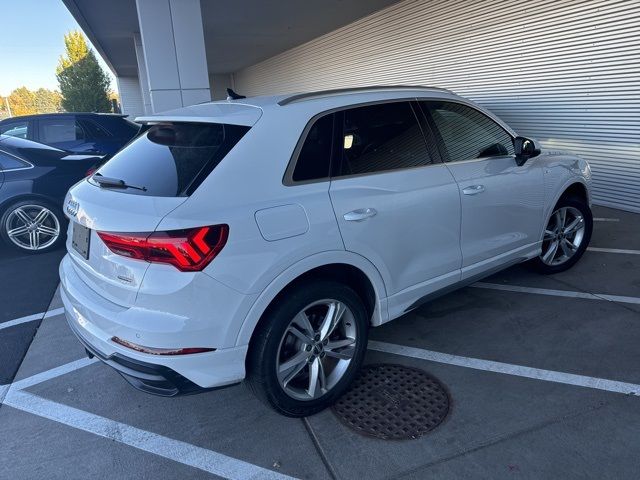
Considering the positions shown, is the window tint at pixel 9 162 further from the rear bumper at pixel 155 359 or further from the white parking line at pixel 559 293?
the white parking line at pixel 559 293

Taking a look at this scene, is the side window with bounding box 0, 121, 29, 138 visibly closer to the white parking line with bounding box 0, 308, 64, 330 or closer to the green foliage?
the white parking line with bounding box 0, 308, 64, 330

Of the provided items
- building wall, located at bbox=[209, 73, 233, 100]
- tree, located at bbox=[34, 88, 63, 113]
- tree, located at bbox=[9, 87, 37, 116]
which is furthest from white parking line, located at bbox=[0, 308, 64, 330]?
tree, located at bbox=[34, 88, 63, 113]

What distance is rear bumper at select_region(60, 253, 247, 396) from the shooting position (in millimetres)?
2279

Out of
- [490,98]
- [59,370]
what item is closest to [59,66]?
[490,98]

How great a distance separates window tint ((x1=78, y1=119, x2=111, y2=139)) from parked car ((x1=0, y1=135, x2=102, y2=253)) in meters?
0.56

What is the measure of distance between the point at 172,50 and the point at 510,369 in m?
7.19

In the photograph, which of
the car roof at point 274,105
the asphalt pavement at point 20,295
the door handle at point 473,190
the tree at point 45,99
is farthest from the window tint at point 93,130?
the tree at point 45,99

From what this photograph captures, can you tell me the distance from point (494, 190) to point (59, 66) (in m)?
48.1

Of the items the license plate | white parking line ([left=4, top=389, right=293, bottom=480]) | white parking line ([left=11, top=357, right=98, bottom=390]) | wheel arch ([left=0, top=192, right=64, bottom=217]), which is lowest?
white parking line ([left=11, top=357, right=98, bottom=390])

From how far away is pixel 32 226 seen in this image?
623cm

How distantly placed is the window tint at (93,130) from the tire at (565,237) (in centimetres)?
606


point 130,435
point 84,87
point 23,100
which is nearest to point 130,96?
point 84,87

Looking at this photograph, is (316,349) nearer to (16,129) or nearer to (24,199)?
(24,199)

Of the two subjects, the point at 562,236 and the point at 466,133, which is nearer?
the point at 466,133
